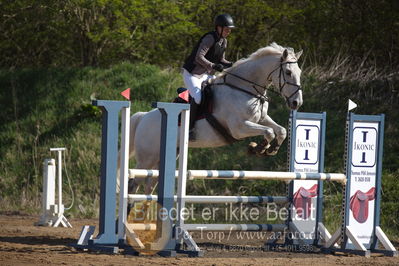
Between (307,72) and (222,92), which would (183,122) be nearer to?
(222,92)

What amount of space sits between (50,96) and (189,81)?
7.67m

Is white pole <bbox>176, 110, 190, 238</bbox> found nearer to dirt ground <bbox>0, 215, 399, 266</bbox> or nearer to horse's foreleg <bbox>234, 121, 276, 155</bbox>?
dirt ground <bbox>0, 215, 399, 266</bbox>

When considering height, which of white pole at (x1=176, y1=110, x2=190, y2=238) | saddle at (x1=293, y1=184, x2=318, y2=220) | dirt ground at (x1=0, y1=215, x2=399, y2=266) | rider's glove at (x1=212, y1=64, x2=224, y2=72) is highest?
rider's glove at (x1=212, y1=64, x2=224, y2=72)

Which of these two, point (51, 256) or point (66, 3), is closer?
point (51, 256)

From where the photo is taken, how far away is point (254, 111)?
800 cm

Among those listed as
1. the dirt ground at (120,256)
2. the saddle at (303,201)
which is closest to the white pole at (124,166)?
the dirt ground at (120,256)

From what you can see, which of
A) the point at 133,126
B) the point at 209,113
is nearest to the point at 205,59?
the point at 209,113

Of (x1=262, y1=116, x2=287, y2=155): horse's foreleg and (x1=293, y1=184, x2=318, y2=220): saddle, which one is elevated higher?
(x1=262, y1=116, x2=287, y2=155): horse's foreleg

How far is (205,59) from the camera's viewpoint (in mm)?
7941

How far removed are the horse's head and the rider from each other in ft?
2.14

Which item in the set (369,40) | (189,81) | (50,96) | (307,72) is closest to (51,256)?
(189,81)

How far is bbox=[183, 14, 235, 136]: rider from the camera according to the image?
7934 millimetres

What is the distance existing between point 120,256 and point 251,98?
2.57 meters

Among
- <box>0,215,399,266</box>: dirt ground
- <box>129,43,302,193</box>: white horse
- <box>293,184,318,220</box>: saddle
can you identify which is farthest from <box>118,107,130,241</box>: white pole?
<box>293,184,318,220</box>: saddle
